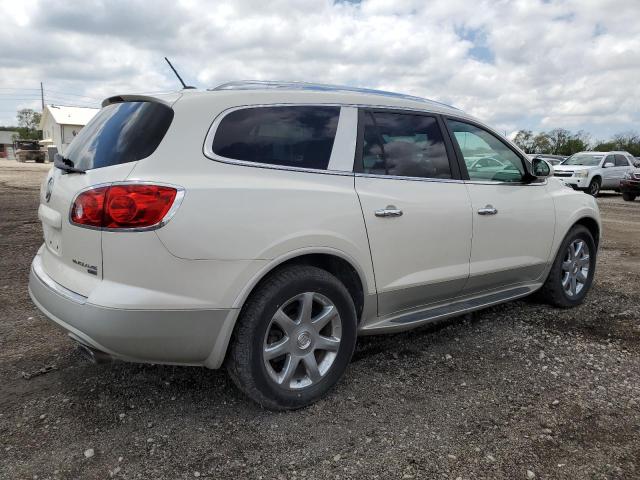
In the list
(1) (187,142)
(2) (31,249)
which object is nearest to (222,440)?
(1) (187,142)

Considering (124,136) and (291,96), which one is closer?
(124,136)

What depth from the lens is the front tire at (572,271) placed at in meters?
4.77

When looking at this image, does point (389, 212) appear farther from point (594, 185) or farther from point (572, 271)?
point (594, 185)

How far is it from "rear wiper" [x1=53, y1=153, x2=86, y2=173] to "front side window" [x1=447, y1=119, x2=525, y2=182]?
2482 mm

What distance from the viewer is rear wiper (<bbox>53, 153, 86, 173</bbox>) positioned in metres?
2.84

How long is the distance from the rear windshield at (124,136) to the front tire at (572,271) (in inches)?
142

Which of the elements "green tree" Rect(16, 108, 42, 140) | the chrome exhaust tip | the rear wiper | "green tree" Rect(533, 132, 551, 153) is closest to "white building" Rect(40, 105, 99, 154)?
"green tree" Rect(16, 108, 42, 140)

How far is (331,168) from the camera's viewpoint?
3098mm

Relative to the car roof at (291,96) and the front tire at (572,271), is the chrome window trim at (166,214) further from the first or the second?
the front tire at (572,271)

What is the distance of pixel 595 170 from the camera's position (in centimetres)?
2016

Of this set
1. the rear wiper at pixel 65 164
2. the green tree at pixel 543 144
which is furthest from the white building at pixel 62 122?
the rear wiper at pixel 65 164

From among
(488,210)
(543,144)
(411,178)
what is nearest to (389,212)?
A: (411,178)

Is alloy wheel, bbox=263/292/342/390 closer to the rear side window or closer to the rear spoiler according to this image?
the rear side window

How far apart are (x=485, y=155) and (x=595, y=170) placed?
728 inches
